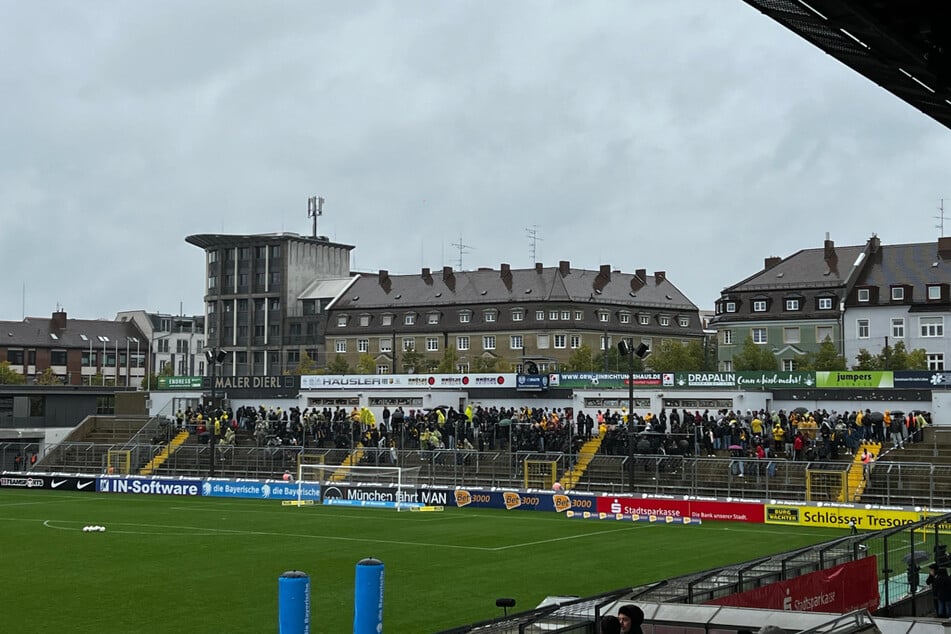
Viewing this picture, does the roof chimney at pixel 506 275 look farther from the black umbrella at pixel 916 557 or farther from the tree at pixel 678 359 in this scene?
the black umbrella at pixel 916 557

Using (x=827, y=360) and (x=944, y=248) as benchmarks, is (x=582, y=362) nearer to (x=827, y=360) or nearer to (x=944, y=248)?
(x=827, y=360)

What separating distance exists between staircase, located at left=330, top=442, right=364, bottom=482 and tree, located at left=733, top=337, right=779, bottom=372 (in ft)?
134

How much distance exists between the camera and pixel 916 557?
20.3 m

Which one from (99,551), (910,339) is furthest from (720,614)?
(910,339)

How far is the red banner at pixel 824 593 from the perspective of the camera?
53.7ft

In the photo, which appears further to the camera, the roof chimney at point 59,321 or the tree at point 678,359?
the roof chimney at point 59,321

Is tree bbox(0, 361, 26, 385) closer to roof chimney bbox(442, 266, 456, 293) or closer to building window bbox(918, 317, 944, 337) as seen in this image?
roof chimney bbox(442, 266, 456, 293)

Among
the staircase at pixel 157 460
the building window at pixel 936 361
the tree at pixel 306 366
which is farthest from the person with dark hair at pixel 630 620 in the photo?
the tree at pixel 306 366

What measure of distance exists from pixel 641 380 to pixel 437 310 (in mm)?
63320

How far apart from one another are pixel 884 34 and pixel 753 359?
7900 centimetres

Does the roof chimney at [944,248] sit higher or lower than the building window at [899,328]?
higher

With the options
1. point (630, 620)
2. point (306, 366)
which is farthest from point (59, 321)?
point (630, 620)

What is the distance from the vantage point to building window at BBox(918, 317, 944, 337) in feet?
293

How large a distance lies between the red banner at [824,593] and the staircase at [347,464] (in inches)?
1307
